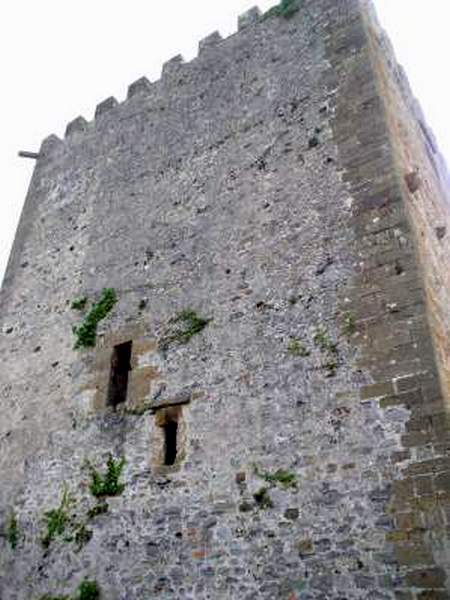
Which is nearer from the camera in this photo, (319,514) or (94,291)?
(319,514)

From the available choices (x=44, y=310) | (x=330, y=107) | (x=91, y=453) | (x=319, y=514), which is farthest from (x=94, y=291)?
(x=319, y=514)

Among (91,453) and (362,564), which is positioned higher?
(91,453)

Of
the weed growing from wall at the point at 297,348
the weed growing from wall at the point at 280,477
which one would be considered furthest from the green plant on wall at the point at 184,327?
the weed growing from wall at the point at 280,477

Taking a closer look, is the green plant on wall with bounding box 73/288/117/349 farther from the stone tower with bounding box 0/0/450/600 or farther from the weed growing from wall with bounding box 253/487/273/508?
the weed growing from wall with bounding box 253/487/273/508

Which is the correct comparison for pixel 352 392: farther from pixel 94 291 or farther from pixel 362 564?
pixel 94 291

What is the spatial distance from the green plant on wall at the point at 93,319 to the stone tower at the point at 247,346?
1.5 inches

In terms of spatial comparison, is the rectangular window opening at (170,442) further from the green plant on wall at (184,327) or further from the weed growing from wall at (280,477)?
the weed growing from wall at (280,477)

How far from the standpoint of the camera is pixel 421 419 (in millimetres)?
6160

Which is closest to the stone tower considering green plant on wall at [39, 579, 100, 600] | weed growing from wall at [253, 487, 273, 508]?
weed growing from wall at [253, 487, 273, 508]

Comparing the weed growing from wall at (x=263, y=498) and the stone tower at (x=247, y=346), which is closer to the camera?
the stone tower at (x=247, y=346)

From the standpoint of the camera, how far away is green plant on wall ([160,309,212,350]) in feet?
27.5

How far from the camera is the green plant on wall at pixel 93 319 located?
31.2 feet

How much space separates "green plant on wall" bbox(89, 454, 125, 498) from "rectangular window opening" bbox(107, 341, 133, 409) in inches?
35.9

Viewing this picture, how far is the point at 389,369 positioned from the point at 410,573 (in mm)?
2024
